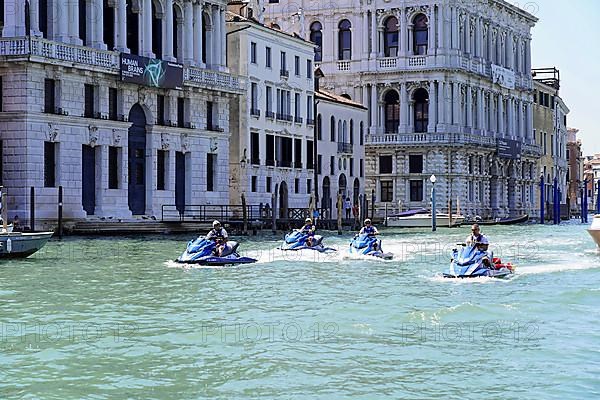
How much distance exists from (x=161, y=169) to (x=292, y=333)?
33.9 metres

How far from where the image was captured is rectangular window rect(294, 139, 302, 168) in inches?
2379

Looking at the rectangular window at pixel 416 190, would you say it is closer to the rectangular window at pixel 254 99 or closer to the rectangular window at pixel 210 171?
the rectangular window at pixel 254 99

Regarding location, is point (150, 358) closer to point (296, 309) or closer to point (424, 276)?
point (296, 309)

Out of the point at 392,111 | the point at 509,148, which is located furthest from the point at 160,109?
the point at 509,148

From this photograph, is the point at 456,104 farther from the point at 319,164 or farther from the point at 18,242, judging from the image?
the point at 18,242

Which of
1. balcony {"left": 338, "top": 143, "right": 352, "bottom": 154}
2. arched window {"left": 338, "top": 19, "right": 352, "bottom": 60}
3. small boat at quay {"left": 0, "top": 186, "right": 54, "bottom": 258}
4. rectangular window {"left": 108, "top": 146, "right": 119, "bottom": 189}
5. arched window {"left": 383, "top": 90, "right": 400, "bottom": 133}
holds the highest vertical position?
arched window {"left": 338, "top": 19, "right": 352, "bottom": 60}


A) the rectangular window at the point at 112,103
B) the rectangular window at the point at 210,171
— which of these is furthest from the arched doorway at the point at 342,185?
the rectangular window at the point at 112,103

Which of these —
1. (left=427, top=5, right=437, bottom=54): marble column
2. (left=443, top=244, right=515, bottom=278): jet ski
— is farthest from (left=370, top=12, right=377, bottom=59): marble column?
(left=443, top=244, right=515, bottom=278): jet ski

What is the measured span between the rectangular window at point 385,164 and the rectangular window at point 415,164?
4.74 ft

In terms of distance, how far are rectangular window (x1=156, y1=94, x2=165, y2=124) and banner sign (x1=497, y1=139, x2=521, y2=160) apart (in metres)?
40.1

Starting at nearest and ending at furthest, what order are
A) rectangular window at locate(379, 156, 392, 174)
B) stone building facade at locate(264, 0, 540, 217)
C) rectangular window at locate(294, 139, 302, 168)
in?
rectangular window at locate(294, 139, 302, 168) < stone building facade at locate(264, 0, 540, 217) < rectangular window at locate(379, 156, 392, 174)

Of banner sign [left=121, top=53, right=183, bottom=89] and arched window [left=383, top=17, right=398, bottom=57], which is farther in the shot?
arched window [left=383, top=17, right=398, bottom=57]

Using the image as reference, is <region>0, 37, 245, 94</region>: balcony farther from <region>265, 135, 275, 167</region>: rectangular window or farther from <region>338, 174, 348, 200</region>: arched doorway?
<region>338, 174, 348, 200</region>: arched doorway

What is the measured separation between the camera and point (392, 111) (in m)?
80.1
